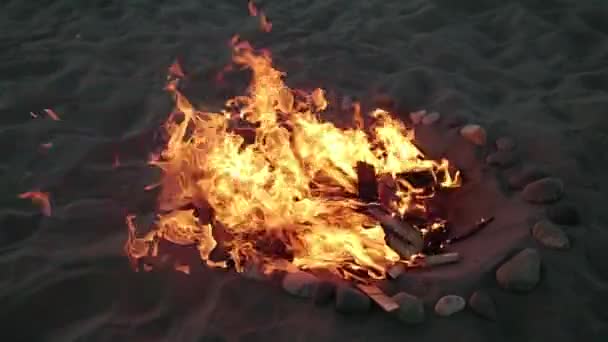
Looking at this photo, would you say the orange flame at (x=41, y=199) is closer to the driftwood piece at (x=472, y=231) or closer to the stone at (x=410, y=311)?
the stone at (x=410, y=311)

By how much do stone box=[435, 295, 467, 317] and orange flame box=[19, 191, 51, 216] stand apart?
2.50 meters

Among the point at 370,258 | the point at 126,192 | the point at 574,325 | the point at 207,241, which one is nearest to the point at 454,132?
the point at 370,258

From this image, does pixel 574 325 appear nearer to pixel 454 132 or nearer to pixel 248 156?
pixel 454 132

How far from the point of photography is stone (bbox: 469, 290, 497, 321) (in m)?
2.68

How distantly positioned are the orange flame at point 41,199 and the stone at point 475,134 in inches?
111

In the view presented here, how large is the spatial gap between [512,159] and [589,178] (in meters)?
0.46

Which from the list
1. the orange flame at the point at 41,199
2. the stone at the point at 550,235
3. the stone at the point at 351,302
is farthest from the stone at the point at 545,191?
the orange flame at the point at 41,199

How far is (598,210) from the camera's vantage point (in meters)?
3.20

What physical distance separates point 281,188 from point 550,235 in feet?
4.91

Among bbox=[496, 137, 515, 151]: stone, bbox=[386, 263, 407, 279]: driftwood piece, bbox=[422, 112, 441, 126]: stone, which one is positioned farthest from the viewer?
bbox=[422, 112, 441, 126]: stone

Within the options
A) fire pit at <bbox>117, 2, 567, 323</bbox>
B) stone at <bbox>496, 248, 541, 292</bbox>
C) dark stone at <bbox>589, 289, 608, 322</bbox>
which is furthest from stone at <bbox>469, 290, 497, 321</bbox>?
dark stone at <bbox>589, 289, 608, 322</bbox>

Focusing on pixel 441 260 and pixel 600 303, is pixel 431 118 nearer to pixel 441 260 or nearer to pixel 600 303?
pixel 441 260

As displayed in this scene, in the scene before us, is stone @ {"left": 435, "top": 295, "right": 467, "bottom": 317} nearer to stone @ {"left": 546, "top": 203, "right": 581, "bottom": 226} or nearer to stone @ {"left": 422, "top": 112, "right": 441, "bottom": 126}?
stone @ {"left": 546, "top": 203, "right": 581, "bottom": 226}

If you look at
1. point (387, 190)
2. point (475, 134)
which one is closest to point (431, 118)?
point (475, 134)
